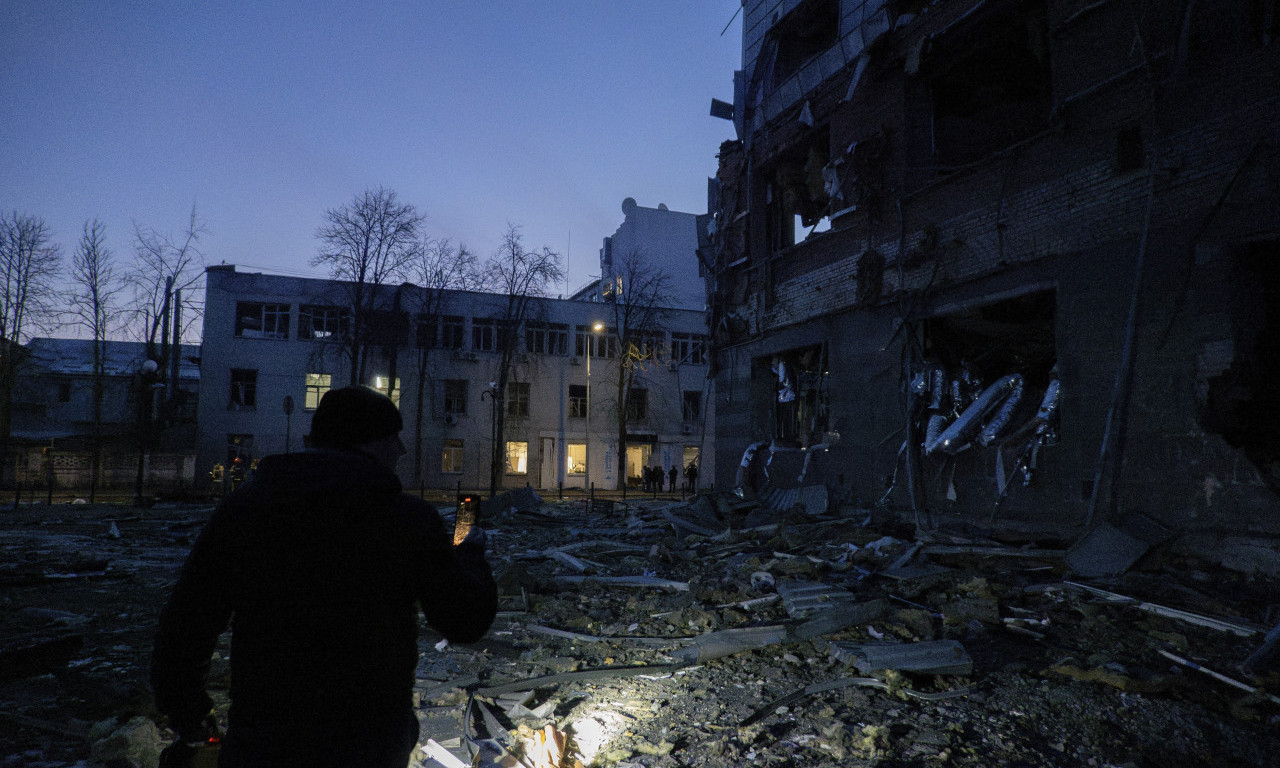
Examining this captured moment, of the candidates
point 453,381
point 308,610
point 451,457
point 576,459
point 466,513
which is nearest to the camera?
point 308,610

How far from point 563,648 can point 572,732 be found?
1756 mm

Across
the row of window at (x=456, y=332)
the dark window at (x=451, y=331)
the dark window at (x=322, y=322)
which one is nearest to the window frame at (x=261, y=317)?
the row of window at (x=456, y=332)

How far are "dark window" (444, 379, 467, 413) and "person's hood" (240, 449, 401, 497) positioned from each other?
31.5m

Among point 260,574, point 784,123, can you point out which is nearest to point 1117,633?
point 260,574

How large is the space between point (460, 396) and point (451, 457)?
300cm

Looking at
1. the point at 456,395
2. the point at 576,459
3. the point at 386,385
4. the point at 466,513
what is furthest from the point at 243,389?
the point at 466,513

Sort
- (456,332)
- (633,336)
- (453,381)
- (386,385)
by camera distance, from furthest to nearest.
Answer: (633,336) → (456,332) → (453,381) → (386,385)

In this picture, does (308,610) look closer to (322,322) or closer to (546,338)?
(546,338)

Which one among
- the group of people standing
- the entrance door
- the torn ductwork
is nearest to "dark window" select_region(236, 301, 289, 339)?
the entrance door

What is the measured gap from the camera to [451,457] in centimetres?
3197

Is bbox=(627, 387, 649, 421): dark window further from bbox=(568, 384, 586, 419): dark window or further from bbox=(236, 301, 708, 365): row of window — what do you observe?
bbox=(568, 384, 586, 419): dark window

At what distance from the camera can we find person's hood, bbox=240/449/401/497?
159 centimetres

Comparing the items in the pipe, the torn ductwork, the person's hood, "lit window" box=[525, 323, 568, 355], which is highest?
"lit window" box=[525, 323, 568, 355]

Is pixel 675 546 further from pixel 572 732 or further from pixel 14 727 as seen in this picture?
pixel 14 727
